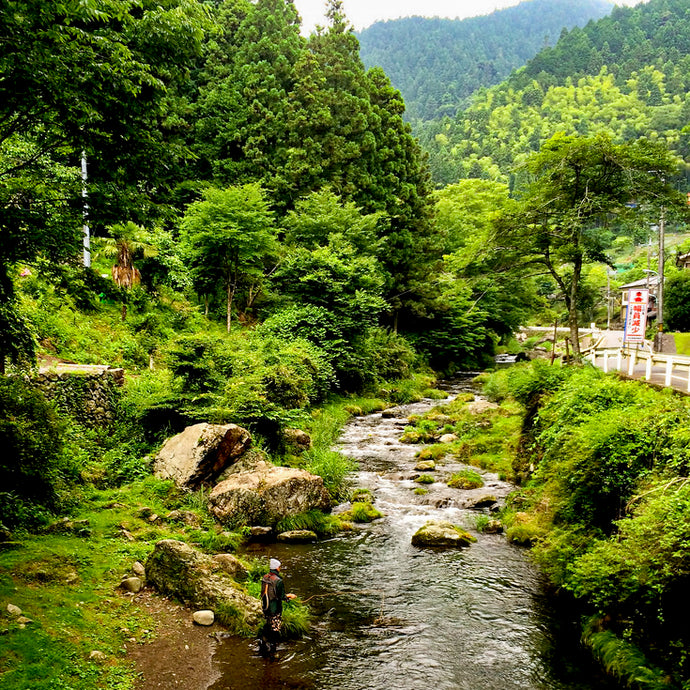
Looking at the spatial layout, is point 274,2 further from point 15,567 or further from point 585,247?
point 15,567

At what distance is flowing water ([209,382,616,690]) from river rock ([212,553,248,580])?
1.05 m

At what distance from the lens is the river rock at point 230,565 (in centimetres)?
977

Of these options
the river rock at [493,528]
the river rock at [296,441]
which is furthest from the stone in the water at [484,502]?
the river rock at [296,441]

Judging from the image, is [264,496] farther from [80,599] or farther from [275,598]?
[80,599]

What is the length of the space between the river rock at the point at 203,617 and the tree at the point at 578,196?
15.5 m

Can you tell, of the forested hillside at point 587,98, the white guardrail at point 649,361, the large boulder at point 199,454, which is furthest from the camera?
the forested hillside at point 587,98

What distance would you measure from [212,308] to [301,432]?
497 inches

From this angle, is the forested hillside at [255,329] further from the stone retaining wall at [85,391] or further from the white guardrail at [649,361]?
the white guardrail at [649,361]

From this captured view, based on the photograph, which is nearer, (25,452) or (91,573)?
(91,573)

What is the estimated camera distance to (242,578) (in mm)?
9852

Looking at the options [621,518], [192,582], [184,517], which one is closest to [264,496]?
[184,517]

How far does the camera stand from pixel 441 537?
12336 mm

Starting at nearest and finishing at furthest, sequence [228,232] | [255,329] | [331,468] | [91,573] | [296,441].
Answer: [91,573]
[331,468]
[296,441]
[228,232]
[255,329]

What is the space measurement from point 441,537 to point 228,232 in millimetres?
16087
